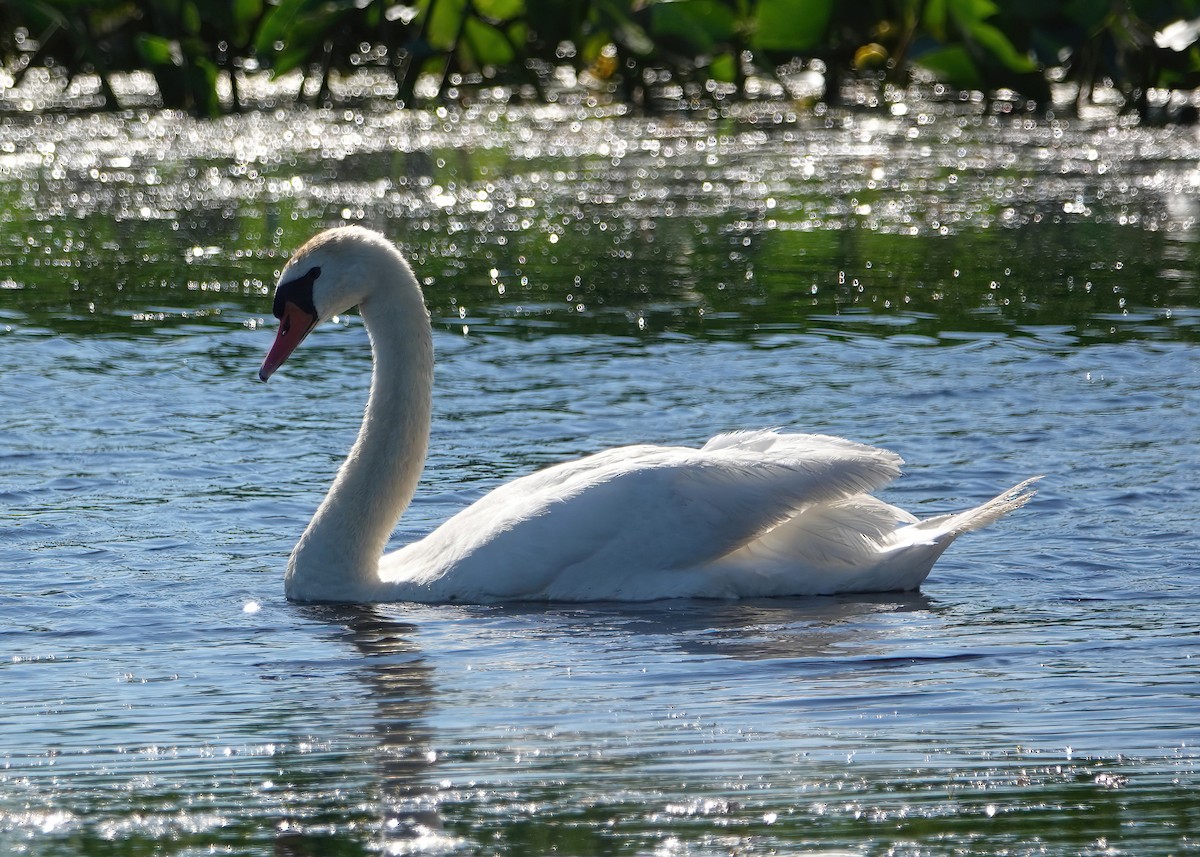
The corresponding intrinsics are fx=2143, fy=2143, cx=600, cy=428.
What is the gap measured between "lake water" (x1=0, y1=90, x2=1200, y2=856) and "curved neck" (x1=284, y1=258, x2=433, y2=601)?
10.7 inches

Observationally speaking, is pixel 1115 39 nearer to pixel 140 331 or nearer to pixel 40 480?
pixel 140 331

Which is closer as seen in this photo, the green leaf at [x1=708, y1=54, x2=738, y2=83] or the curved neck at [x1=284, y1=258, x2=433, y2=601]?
the curved neck at [x1=284, y1=258, x2=433, y2=601]

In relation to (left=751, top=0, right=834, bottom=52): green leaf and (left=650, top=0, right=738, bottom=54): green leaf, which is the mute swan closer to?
(left=650, top=0, right=738, bottom=54): green leaf

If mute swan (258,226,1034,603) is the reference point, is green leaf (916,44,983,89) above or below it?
above

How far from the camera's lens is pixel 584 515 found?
688cm

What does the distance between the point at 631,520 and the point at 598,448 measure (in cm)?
216

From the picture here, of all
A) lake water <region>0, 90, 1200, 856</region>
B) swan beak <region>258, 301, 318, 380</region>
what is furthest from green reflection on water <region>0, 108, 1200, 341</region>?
swan beak <region>258, 301, 318, 380</region>

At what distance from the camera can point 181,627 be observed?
6.65 m

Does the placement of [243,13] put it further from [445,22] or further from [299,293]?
[299,293]

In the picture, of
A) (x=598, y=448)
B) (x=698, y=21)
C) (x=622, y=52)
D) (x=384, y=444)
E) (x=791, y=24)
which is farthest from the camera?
(x=622, y=52)

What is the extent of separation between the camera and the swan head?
23.8 feet

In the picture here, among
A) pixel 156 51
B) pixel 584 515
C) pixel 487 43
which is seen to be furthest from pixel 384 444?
pixel 487 43

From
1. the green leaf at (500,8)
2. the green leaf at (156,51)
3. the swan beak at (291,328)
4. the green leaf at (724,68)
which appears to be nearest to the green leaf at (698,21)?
the green leaf at (724,68)

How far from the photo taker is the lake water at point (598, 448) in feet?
16.0
